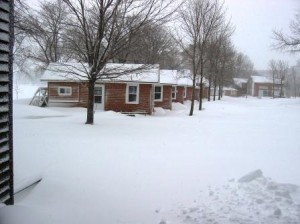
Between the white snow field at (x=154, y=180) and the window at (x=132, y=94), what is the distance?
468 inches

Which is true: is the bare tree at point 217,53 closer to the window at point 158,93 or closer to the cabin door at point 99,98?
the window at point 158,93

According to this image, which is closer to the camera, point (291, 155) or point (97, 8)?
point (291, 155)

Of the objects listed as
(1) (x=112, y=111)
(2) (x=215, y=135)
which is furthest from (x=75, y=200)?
(1) (x=112, y=111)

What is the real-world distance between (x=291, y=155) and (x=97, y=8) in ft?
34.0

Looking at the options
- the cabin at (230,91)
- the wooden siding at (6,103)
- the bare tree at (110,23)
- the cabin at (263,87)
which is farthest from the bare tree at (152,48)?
the cabin at (263,87)

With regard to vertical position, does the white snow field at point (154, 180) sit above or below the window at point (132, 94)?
below

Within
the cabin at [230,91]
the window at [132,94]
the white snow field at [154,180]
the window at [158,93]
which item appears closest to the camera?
the white snow field at [154,180]

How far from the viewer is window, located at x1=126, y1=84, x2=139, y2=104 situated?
23.4 meters

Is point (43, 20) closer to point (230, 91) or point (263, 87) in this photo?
point (230, 91)

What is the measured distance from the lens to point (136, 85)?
2330 cm

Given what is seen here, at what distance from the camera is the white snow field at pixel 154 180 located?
4781mm

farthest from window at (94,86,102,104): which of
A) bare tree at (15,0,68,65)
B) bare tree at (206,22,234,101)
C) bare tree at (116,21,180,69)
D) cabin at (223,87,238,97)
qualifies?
cabin at (223,87,238,97)

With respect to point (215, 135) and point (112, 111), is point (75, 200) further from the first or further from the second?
point (112, 111)

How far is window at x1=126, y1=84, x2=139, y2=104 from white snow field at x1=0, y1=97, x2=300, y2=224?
11.9 meters
